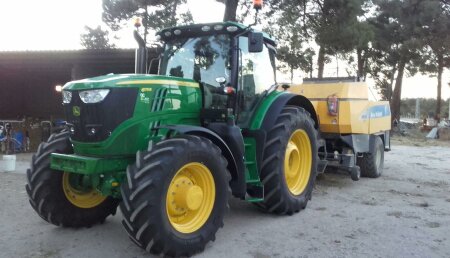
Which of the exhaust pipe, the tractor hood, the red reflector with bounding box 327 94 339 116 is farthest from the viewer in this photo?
the red reflector with bounding box 327 94 339 116

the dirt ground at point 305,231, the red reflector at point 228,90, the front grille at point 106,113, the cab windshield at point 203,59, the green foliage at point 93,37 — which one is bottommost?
the dirt ground at point 305,231

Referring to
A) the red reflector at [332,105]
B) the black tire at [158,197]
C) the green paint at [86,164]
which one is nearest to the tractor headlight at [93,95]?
the green paint at [86,164]

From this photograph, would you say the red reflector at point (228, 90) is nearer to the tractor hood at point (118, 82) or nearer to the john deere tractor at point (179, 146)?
the john deere tractor at point (179, 146)

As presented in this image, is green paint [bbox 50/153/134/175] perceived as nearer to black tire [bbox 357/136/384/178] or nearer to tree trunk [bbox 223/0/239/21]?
black tire [bbox 357/136/384/178]

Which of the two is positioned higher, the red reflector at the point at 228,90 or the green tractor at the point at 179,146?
the red reflector at the point at 228,90

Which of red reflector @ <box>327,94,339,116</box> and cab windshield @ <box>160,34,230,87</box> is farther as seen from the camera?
red reflector @ <box>327,94,339,116</box>

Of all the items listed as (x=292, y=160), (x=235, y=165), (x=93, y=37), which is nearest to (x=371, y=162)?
(x=292, y=160)

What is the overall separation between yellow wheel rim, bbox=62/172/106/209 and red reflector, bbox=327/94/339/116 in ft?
14.4

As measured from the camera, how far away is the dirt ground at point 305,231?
174 inches

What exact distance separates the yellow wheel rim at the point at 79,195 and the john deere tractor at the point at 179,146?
0.04 ft

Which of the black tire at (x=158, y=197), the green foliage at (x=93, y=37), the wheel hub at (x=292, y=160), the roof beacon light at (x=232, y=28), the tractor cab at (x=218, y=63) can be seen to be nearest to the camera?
the black tire at (x=158, y=197)

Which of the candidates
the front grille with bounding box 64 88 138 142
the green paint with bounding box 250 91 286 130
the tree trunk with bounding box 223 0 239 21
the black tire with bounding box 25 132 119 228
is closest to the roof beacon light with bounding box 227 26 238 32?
the green paint with bounding box 250 91 286 130

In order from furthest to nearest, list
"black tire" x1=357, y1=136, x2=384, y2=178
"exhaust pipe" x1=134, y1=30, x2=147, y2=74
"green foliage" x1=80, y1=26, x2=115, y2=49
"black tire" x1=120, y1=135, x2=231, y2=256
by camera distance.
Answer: "green foliage" x1=80, y1=26, x2=115, y2=49
"black tire" x1=357, y1=136, x2=384, y2=178
"exhaust pipe" x1=134, y1=30, x2=147, y2=74
"black tire" x1=120, y1=135, x2=231, y2=256

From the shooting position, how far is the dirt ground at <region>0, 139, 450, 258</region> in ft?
14.5
